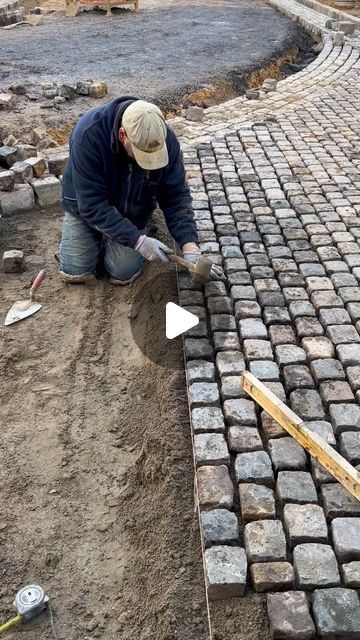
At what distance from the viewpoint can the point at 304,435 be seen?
3.33 metres

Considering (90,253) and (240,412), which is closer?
(240,412)

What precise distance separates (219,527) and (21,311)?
271 cm

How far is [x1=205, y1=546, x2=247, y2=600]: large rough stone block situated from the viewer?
2764 millimetres

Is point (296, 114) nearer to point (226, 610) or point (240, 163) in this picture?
point (240, 163)

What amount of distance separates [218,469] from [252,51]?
38.4ft

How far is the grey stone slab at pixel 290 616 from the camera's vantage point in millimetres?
2600

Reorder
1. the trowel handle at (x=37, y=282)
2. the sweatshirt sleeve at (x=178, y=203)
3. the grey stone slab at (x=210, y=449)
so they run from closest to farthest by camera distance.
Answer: the grey stone slab at (x=210, y=449), the sweatshirt sleeve at (x=178, y=203), the trowel handle at (x=37, y=282)

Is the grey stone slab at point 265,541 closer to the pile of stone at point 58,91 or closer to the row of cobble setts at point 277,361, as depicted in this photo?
the row of cobble setts at point 277,361

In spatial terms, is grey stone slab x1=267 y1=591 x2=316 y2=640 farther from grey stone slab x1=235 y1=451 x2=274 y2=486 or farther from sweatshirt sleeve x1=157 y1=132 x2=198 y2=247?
sweatshirt sleeve x1=157 y1=132 x2=198 y2=247

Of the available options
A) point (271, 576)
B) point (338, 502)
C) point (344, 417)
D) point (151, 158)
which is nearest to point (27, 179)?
point (151, 158)

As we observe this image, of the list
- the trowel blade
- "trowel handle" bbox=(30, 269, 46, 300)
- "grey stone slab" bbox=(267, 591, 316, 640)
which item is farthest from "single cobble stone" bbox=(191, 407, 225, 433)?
"trowel handle" bbox=(30, 269, 46, 300)

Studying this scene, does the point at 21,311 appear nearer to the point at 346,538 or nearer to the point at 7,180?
the point at 7,180

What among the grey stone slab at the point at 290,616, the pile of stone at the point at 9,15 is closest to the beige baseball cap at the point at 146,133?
the grey stone slab at the point at 290,616

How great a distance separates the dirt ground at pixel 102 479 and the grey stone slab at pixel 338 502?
2.04 feet
